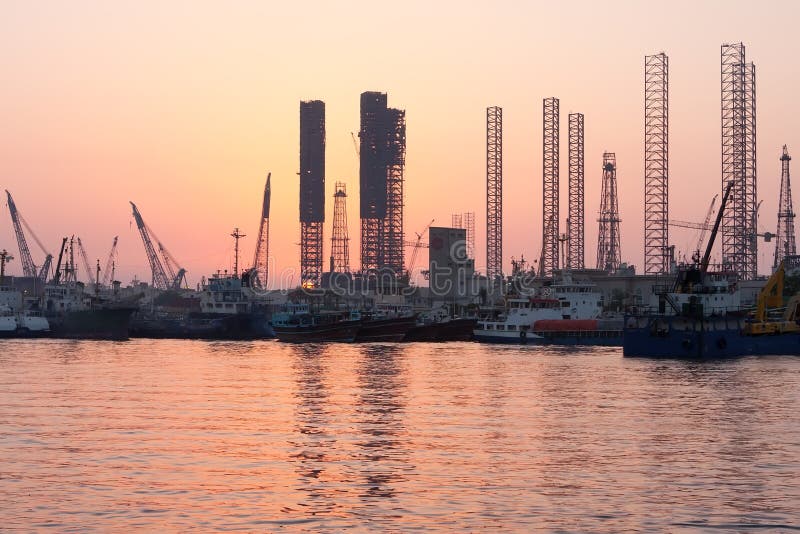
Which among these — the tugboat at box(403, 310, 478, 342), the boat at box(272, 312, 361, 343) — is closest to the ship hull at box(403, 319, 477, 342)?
the tugboat at box(403, 310, 478, 342)

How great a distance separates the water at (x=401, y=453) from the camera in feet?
106

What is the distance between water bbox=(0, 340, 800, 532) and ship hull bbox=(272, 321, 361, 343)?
273ft

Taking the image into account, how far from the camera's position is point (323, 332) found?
16838 centimetres

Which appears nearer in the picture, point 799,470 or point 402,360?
point 799,470

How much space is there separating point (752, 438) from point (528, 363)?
2253 inches

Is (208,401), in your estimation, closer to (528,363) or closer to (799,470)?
(799,470)

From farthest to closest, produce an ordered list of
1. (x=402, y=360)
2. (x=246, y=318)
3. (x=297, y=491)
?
(x=246, y=318) → (x=402, y=360) → (x=297, y=491)

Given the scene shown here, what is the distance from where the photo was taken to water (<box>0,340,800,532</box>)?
A: 32.3m

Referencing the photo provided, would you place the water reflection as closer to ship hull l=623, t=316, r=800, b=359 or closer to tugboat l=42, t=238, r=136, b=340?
ship hull l=623, t=316, r=800, b=359

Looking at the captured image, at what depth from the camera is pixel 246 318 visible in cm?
19362

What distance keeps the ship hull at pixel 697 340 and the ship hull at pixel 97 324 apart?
94.4 m

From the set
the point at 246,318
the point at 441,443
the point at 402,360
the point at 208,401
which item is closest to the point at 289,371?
the point at 402,360

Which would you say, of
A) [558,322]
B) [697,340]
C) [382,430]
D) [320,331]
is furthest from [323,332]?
[382,430]

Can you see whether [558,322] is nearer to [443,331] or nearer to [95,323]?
[443,331]
